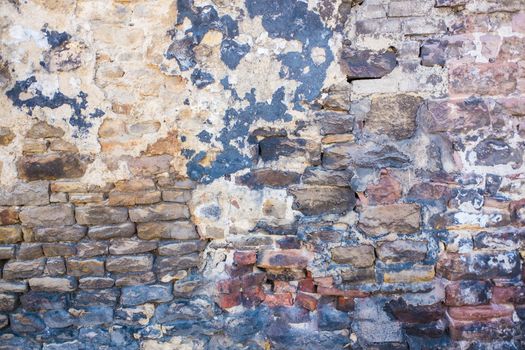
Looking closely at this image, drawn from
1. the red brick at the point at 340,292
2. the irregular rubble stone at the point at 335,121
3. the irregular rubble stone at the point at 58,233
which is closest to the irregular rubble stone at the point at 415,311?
the red brick at the point at 340,292

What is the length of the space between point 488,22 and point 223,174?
1.31m

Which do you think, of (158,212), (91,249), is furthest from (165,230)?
(91,249)

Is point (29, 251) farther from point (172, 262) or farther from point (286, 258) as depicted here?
point (286, 258)

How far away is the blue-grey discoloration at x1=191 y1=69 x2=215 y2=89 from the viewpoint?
207 cm

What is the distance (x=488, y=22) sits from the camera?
6.72 ft

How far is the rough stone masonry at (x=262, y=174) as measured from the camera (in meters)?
2.04

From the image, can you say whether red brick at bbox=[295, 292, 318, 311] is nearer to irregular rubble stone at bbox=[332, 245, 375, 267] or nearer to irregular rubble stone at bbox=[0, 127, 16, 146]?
irregular rubble stone at bbox=[332, 245, 375, 267]

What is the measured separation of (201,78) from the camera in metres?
2.07

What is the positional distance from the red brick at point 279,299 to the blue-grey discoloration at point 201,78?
100 cm

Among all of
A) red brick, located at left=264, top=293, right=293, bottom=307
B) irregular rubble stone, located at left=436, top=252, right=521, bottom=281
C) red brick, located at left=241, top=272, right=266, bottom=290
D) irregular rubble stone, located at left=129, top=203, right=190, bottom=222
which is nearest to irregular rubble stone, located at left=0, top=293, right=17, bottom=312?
irregular rubble stone, located at left=129, top=203, right=190, bottom=222

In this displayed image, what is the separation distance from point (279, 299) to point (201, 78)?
106 centimetres

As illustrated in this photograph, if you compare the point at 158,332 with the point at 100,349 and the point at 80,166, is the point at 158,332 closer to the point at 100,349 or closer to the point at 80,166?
the point at 100,349

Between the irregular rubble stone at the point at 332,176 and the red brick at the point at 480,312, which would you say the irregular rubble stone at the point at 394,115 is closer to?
the irregular rubble stone at the point at 332,176

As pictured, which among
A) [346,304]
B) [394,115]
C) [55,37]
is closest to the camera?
[55,37]
